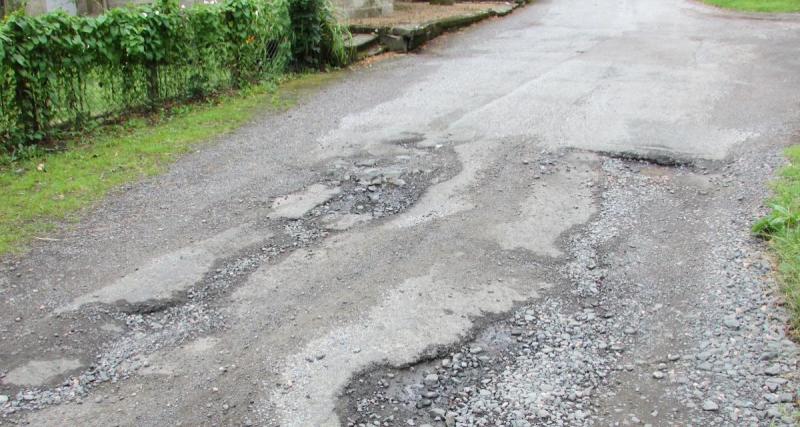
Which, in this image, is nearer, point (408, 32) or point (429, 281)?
point (429, 281)

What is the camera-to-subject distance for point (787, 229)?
5.43 m

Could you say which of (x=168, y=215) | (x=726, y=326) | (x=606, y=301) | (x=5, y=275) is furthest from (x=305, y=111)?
(x=726, y=326)

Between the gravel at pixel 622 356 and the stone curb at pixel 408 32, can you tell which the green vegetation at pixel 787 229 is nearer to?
the gravel at pixel 622 356

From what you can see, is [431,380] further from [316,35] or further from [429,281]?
[316,35]

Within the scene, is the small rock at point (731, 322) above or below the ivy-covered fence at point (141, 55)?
below

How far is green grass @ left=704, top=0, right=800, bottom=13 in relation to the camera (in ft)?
54.2

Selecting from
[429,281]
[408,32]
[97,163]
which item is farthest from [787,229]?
[408,32]

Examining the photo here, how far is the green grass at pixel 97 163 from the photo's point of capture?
6.14 meters

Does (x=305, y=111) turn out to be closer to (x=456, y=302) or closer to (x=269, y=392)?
(x=456, y=302)

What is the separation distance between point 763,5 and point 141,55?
47.4 ft

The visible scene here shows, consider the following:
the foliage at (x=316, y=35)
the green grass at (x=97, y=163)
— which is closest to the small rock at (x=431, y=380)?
the green grass at (x=97, y=163)

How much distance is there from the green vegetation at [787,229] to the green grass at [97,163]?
5.36 m

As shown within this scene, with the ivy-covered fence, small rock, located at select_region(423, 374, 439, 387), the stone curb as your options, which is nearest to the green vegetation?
small rock, located at select_region(423, 374, 439, 387)

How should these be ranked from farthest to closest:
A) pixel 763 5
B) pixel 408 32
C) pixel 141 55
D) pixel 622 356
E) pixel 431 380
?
1. pixel 763 5
2. pixel 408 32
3. pixel 141 55
4. pixel 622 356
5. pixel 431 380
